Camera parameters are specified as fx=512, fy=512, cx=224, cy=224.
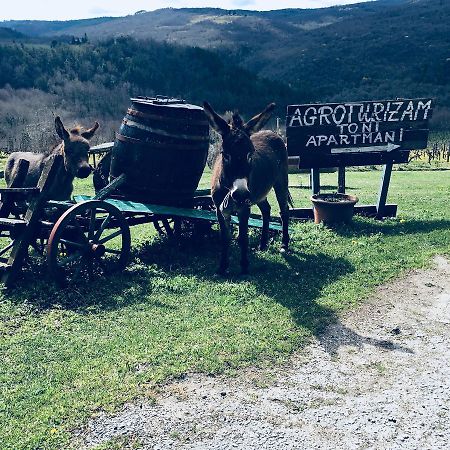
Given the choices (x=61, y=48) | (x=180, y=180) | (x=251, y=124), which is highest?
(x=61, y=48)

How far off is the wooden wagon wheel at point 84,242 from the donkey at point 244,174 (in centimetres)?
141

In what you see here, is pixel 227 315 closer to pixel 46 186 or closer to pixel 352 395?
pixel 352 395

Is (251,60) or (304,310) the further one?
(251,60)

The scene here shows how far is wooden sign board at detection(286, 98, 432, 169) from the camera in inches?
397

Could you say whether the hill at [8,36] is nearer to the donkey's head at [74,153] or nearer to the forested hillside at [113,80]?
the forested hillside at [113,80]

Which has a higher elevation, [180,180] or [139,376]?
[180,180]

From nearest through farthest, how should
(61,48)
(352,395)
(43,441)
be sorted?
1. (43,441)
2. (352,395)
3. (61,48)

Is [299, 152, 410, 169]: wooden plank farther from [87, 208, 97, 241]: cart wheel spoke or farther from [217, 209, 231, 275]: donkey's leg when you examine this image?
[87, 208, 97, 241]: cart wheel spoke

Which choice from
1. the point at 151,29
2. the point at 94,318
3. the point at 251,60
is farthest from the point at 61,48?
the point at 94,318

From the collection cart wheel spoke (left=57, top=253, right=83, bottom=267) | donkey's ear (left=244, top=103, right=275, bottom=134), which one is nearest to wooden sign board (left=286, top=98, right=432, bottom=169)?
donkey's ear (left=244, top=103, right=275, bottom=134)

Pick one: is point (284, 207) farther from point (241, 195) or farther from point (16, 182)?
point (16, 182)

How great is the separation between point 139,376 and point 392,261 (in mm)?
4608

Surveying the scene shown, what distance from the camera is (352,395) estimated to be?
4355 millimetres

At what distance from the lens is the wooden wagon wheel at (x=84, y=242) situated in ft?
20.9
